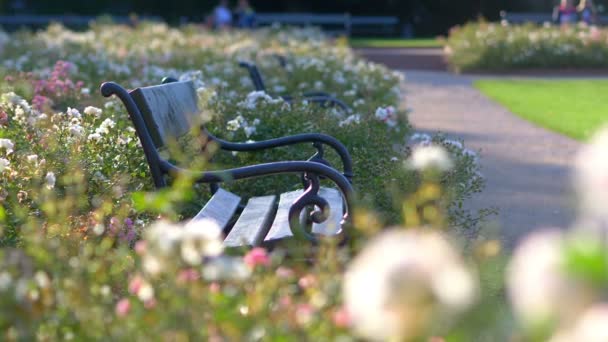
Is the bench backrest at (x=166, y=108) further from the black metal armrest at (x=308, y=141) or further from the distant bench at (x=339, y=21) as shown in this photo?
the distant bench at (x=339, y=21)

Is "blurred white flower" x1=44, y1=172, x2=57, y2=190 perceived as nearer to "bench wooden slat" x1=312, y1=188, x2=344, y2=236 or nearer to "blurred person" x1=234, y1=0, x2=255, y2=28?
"bench wooden slat" x1=312, y1=188, x2=344, y2=236

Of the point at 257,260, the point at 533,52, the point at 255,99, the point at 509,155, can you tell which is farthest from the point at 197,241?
the point at 533,52

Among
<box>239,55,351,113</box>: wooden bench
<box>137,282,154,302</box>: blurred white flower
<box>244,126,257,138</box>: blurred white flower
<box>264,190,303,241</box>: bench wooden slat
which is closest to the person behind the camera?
<box>137,282,154,302</box>: blurred white flower

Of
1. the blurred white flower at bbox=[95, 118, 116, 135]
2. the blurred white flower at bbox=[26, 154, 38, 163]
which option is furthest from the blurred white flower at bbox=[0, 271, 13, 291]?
the blurred white flower at bbox=[95, 118, 116, 135]

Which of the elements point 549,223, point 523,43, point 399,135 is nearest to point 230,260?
point 549,223

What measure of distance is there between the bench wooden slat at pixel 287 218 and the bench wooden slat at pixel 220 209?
0.20 metres

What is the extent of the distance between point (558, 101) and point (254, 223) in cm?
1223

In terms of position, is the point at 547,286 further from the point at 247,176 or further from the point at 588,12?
the point at 588,12

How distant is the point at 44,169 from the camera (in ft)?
15.0

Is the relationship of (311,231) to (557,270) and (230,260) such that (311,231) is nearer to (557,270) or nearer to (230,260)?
(230,260)

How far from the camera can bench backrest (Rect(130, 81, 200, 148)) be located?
4254 mm

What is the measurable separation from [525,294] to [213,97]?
20.0ft

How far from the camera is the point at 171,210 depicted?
244 centimetres

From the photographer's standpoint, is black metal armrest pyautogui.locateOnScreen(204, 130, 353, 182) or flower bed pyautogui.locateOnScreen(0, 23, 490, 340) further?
black metal armrest pyautogui.locateOnScreen(204, 130, 353, 182)
